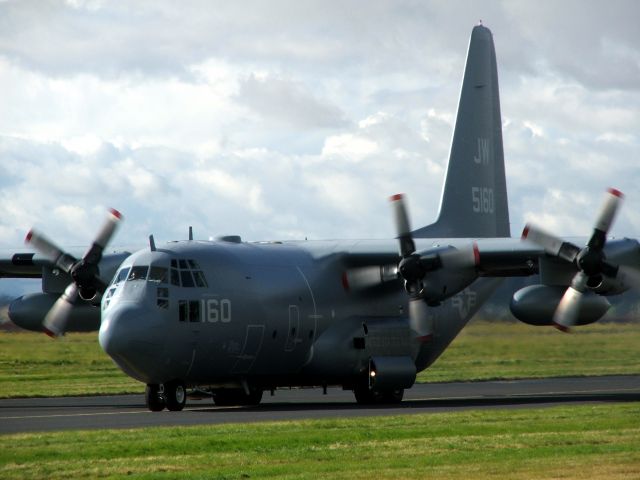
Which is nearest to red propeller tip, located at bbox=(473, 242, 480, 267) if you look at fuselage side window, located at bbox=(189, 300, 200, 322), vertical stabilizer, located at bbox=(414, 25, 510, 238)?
vertical stabilizer, located at bbox=(414, 25, 510, 238)

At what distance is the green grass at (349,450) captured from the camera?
54.5 ft

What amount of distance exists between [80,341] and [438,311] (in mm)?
27562

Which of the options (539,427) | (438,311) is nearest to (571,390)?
(438,311)

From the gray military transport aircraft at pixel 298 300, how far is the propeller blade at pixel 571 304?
0.04m

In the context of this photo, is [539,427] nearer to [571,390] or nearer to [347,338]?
[347,338]

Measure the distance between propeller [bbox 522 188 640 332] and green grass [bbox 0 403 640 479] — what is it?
4.88 m

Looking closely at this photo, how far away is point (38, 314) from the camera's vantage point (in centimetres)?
3303

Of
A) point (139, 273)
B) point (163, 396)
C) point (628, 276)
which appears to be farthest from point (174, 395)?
point (628, 276)

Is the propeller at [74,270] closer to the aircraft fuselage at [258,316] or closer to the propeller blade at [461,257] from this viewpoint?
the aircraft fuselage at [258,316]

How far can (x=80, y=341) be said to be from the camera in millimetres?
56375

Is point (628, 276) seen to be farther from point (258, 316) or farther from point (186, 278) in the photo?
point (186, 278)

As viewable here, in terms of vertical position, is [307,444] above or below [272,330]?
below

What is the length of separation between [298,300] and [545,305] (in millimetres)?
6066

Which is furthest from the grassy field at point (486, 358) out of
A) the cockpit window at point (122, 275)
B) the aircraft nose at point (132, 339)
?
the aircraft nose at point (132, 339)
